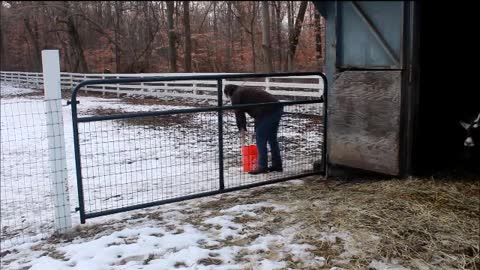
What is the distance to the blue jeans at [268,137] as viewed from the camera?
5844mm

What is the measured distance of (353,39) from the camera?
5.56 m

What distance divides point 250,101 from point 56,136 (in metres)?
2.30

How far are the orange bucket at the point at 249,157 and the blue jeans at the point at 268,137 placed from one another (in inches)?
2.5

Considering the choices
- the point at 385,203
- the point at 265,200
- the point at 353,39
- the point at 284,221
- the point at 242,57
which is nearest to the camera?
the point at 284,221

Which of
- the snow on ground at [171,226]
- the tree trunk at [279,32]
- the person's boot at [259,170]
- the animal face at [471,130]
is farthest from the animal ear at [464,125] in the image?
the tree trunk at [279,32]

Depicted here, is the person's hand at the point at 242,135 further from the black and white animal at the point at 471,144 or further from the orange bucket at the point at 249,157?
the black and white animal at the point at 471,144

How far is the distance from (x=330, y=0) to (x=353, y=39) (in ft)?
1.85

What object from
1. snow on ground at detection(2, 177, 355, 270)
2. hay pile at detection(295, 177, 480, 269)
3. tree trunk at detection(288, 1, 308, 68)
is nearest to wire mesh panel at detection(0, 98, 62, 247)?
snow on ground at detection(2, 177, 355, 270)

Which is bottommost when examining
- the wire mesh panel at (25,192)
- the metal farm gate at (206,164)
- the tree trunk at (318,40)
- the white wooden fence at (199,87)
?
the wire mesh panel at (25,192)

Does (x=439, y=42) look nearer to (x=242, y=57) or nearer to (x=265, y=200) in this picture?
(x=265, y=200)

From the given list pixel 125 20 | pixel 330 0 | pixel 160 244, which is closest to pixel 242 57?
pixel 125 20

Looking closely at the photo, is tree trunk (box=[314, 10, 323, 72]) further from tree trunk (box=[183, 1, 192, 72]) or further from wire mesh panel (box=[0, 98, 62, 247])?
wire mesh panel (box=[0, 98, 62, 247])

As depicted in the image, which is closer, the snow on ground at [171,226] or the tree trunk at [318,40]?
the snow on ground at [171,226]

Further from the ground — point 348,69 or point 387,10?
point 387,10
